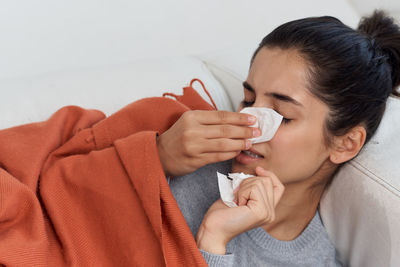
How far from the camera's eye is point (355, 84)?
982 millimetres

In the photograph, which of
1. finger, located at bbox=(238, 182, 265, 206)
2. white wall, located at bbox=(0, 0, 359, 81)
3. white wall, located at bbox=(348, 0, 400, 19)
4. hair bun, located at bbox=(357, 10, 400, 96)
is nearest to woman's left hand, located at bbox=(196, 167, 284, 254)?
finger, located at bbox=(238, 182, 265, 206)

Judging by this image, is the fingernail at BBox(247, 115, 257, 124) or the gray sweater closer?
the fingernail at BBox(247, 115, 257, 124)

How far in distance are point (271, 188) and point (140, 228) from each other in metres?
0.31

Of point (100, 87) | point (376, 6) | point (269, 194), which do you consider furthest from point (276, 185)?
point (376, 6)

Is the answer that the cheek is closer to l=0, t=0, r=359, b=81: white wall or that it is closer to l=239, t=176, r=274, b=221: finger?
l=239, t=176, r=274, b=221: finger

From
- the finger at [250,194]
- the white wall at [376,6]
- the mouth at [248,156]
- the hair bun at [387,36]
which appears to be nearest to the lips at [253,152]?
the mouth at [248,156]

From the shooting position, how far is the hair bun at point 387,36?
1.10 metres

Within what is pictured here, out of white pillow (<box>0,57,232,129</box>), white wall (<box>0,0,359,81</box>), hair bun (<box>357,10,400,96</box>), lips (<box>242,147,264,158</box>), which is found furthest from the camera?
white wall (<box>0,0,359,81</box>)

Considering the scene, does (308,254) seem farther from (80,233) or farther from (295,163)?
(80,233)

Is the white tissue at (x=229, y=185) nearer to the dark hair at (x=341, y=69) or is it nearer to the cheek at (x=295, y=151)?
the cheek at (x=295, y=151)

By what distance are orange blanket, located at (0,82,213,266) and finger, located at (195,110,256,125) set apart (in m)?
0.14

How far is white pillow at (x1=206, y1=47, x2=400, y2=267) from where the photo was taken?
3.14ft

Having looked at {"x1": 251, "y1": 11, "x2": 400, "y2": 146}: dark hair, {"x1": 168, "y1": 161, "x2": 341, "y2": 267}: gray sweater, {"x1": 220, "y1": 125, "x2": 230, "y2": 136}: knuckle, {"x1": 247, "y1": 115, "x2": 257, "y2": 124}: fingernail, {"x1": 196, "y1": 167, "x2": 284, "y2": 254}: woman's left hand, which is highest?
{"x1": 251, "y1": 11, "x2": 400, "y2": 146}: dark hair

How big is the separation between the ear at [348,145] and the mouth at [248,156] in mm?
192
